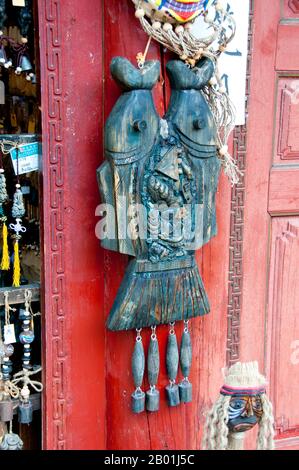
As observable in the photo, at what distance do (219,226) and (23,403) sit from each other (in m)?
0.67

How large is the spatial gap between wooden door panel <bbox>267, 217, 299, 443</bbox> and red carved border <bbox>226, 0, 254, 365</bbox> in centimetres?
11

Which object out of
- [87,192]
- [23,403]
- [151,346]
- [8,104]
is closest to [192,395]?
[151,346]

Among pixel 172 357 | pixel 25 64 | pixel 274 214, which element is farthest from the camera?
pixel 274 214

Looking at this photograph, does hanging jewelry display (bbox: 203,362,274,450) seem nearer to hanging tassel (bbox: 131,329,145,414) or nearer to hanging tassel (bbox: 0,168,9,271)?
hanging tassel (bbox: 131,329,145,414)

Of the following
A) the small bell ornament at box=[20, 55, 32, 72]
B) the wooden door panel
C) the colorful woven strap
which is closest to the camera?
the colorful woven strap

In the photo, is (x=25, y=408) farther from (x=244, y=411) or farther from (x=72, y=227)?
(x=244, y=411)

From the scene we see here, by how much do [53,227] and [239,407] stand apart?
1.92 ft

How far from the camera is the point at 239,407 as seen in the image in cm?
114

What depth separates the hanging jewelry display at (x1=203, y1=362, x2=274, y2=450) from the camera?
3.72 feet

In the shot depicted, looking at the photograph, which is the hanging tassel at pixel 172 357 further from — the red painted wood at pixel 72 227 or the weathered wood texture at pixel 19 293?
the weathered wood texture at pixel 19 293

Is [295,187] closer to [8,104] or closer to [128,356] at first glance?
[128,356]

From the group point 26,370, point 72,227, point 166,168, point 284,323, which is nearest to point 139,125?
point 166,168

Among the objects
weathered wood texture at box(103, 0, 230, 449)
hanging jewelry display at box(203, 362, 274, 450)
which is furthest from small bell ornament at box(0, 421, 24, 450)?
hanging jewelry display at box(203, 362, 274, 450)

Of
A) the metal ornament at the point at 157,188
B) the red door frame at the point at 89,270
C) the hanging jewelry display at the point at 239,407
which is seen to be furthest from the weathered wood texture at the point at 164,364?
the hanging jewelry display at the point at 239,407
